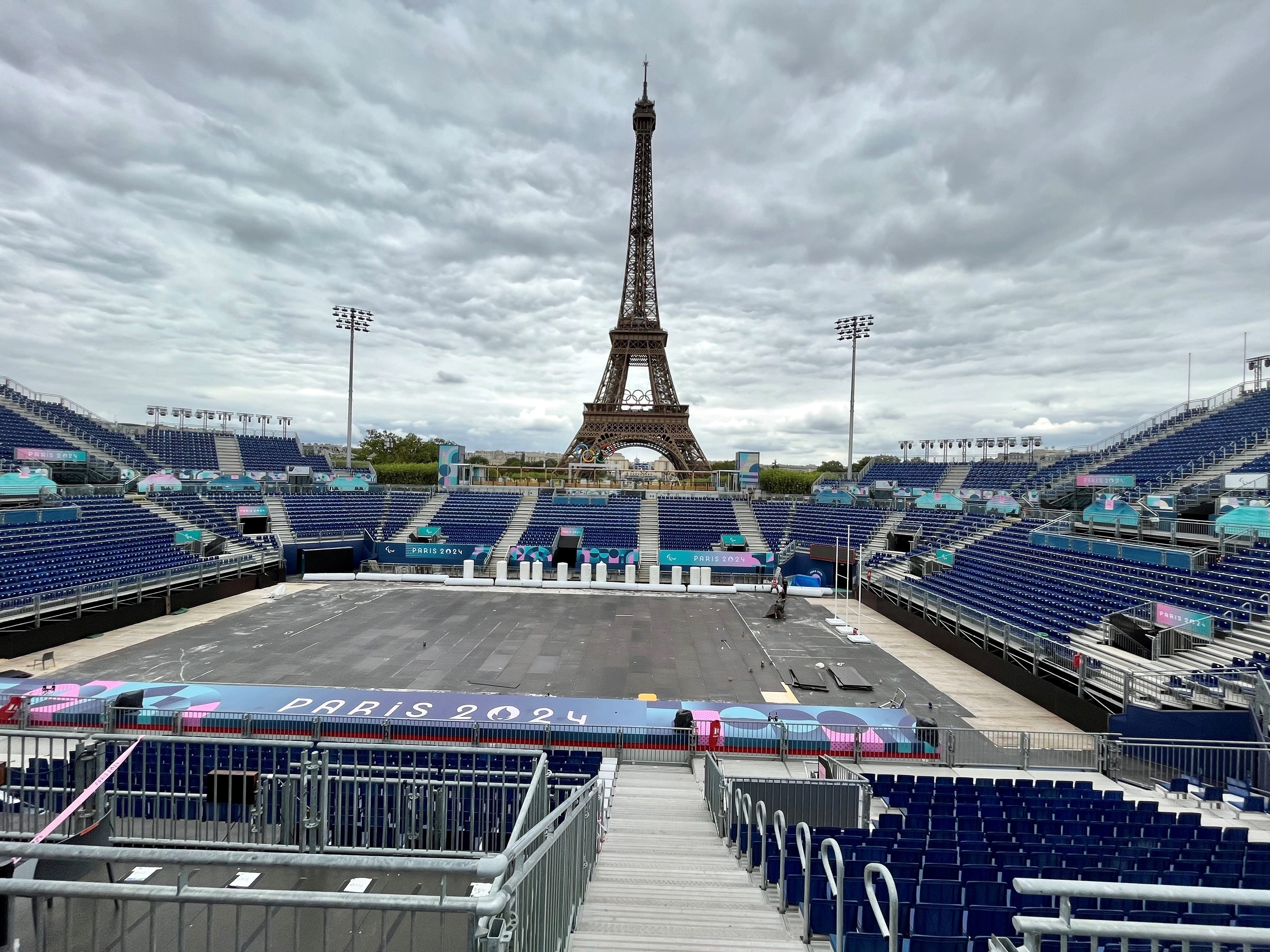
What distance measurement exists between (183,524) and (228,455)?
74.1ft

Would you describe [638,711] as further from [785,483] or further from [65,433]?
[785,483]

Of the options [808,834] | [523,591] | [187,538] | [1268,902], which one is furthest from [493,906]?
[187,538]

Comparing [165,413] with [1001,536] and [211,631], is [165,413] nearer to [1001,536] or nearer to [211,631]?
[211,631]

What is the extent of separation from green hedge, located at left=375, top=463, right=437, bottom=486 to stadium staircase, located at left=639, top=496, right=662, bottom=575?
28.2 meters

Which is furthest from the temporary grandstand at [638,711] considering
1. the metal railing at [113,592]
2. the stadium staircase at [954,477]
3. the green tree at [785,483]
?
the green tree at [785,483]

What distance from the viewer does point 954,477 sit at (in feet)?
182

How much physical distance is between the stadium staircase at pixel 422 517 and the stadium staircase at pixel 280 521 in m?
6.39

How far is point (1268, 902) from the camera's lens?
2764 mm

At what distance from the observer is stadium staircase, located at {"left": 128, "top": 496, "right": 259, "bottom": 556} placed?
36.3 meters

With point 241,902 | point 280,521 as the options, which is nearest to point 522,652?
point 241,902

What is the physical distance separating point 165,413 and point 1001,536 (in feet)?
225

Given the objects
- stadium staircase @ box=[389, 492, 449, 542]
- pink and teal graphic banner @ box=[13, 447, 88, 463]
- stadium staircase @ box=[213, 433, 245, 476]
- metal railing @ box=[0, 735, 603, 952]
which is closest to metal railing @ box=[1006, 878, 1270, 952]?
metal railing @ box=[0, 735, 603, 952]

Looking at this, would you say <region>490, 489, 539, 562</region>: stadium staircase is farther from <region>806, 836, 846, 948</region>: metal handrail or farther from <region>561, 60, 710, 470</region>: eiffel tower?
<region>806, 836, 846, 948</region>: metal handrail

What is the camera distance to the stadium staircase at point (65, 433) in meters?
44.7
